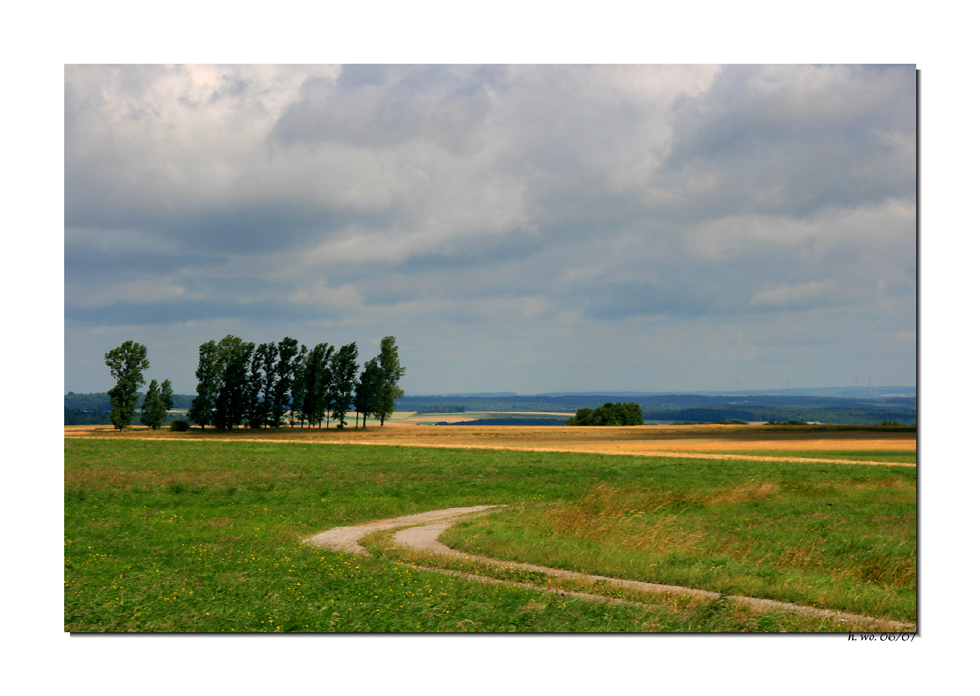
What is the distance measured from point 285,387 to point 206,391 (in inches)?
436

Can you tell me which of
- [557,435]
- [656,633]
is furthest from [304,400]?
[656,633]

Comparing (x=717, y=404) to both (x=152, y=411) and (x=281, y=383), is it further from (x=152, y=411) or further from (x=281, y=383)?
(x=152, y=411)

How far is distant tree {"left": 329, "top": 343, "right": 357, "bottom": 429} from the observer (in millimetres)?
93688

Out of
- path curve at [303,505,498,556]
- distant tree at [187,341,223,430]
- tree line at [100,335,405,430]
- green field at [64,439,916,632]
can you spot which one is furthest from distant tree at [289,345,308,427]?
path curve at [303,505,498,556]

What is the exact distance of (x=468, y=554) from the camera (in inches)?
685

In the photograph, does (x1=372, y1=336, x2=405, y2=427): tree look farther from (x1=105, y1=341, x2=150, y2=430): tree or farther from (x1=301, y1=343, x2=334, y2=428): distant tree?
(x1=105, y1=341, x2=150, y2=430): tree

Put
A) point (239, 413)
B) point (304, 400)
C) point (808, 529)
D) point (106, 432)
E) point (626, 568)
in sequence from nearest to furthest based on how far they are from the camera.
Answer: point (626, 568) → point (808, 529) → point (106, 432) → point (239, 413) → point (304, 400)

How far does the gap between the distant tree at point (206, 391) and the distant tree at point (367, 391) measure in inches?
931

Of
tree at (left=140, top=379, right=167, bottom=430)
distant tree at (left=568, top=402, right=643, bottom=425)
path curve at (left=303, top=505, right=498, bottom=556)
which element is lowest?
distant tree at (left=568, top=402, right=643, bottom=425)

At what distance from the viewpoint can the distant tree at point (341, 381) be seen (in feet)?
307

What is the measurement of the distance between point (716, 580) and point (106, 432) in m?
50.8

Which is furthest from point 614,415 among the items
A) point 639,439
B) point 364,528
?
point 364,528

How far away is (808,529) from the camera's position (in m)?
21.2
